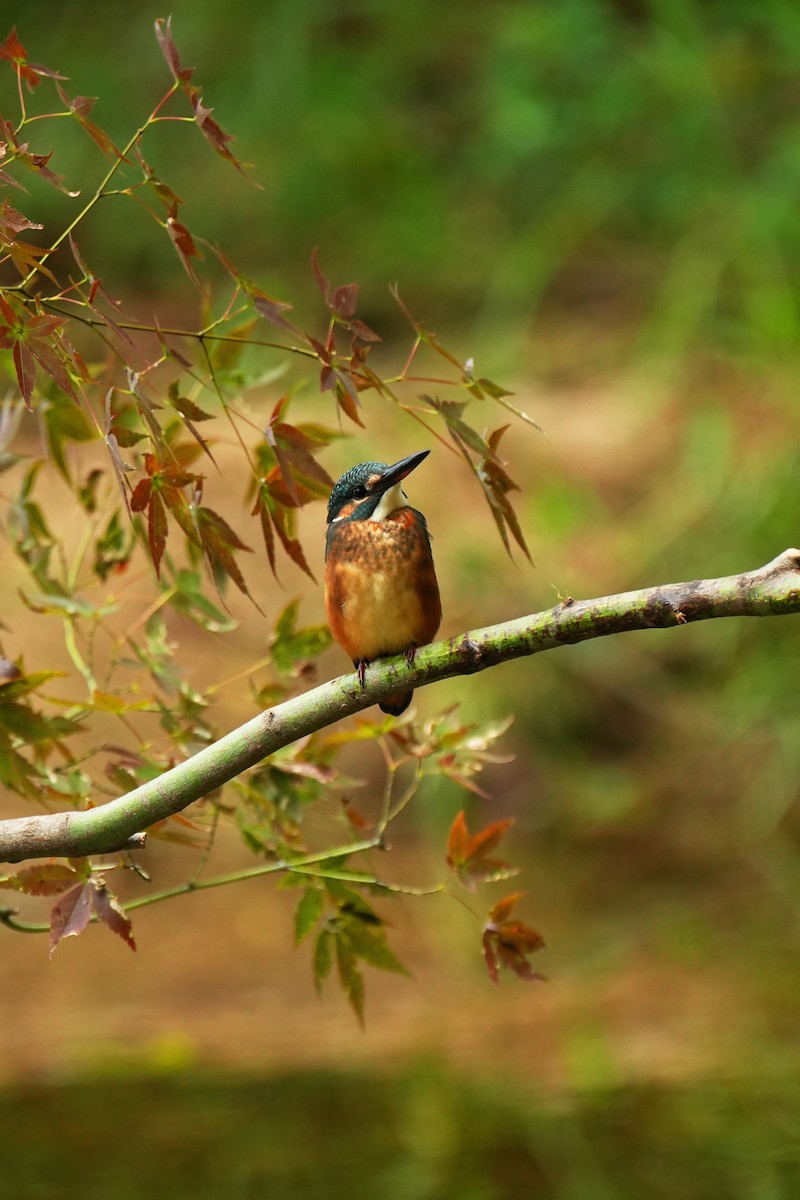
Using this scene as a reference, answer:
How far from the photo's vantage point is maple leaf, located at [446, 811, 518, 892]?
1.38m

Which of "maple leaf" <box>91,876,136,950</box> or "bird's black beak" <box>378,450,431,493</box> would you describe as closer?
"maple leaf" <box>91,876,136,950</box>

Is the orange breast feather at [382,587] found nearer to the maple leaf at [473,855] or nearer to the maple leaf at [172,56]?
the maple leaf at [473,855]

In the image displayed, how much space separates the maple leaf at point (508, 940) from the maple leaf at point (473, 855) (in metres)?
0.04

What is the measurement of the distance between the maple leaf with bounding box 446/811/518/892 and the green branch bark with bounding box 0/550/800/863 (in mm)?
250

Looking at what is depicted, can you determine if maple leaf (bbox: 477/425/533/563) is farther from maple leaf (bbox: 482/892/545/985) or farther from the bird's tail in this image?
the bird's tail

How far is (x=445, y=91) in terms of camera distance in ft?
20.8

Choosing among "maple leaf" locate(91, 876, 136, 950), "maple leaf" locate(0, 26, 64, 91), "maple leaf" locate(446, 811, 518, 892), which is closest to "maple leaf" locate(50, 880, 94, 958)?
"maple leaf" locate(91, 876, 136, 950)

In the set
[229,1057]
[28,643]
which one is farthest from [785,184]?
[229,1057]

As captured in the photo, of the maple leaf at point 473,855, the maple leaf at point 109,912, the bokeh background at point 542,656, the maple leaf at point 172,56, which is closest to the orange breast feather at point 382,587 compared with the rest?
the maple leaf at point 473,855

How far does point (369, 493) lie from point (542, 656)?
277 centimetres

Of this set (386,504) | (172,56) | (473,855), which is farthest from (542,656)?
(172,56)

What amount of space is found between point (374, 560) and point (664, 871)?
2.69 meters

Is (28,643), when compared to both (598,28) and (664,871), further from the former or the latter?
(598,28)

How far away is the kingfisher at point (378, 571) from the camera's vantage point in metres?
1.52
